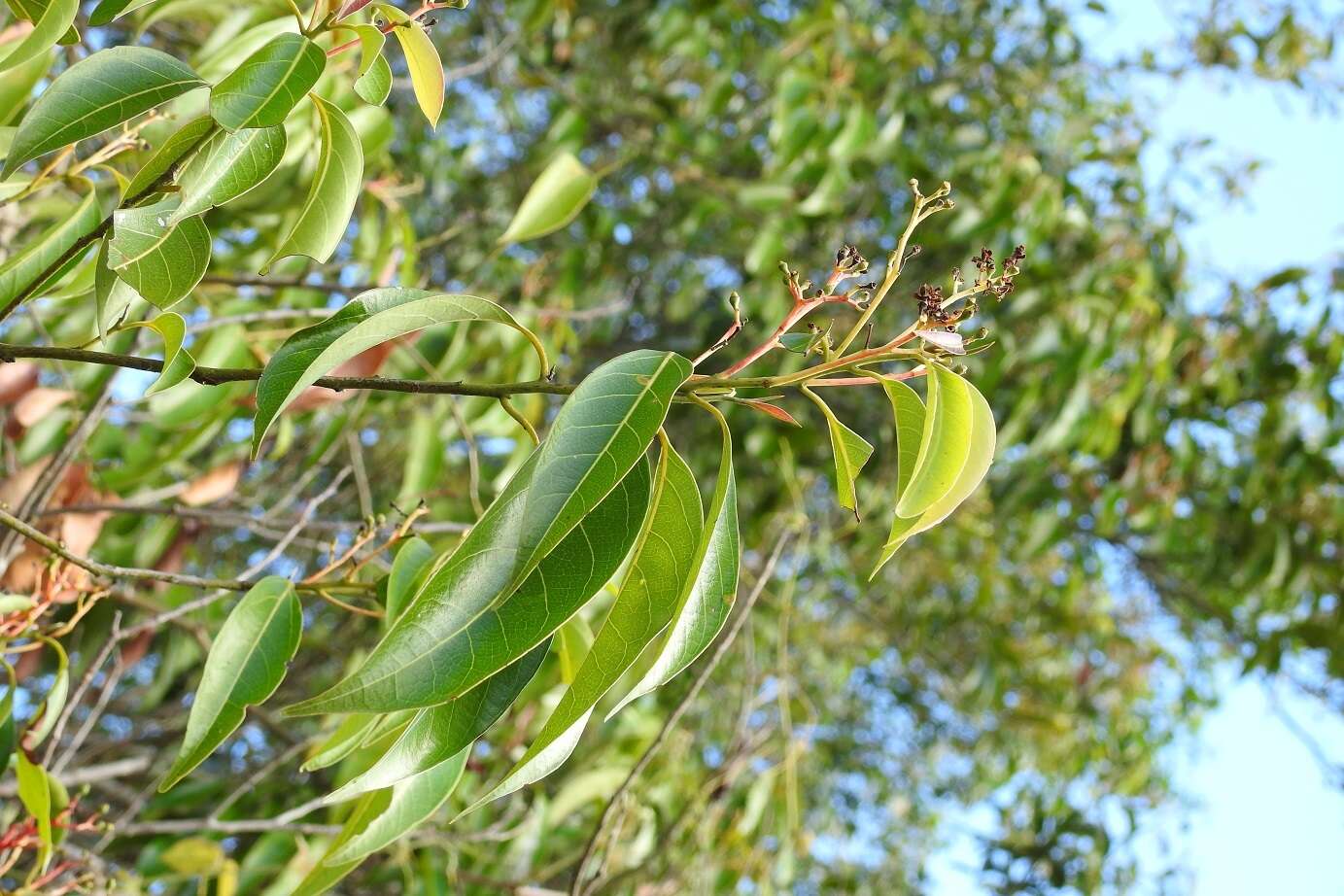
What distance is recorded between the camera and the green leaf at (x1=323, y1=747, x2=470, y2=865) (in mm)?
687

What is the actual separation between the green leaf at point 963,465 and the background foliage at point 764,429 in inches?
34.7

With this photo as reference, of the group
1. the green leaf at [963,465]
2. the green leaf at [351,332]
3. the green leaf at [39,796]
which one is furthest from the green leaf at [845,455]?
the green leaf at [39,796]

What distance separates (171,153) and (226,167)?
0.04 m

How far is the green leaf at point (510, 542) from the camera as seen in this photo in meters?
0.52

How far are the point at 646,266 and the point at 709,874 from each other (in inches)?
72.8

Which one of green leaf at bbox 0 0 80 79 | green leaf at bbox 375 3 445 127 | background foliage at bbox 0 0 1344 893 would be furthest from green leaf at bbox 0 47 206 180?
background foliage at bbox 0 0 1344 893

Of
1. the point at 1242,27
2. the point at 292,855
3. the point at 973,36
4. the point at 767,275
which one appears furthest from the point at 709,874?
the point at 1242,27

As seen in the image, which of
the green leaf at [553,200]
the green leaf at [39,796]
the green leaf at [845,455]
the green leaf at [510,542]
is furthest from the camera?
the green leaf at [553,200]

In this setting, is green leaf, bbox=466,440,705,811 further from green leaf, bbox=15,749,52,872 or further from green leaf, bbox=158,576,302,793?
green leaf, bbox=15,749,52,872

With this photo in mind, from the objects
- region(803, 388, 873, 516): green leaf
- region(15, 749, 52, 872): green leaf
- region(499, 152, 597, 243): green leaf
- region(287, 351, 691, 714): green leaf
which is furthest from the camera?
region(499, 152, 597, 243): green leaf

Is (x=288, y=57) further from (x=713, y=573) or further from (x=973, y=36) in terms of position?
(x=973, y=36)

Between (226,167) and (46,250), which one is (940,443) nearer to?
(226,167)

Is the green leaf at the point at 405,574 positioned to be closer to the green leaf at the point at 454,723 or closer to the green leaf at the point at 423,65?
the green leaf at the point at 454,723

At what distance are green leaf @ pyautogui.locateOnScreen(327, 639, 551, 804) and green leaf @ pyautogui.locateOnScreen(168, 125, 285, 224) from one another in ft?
0.89
